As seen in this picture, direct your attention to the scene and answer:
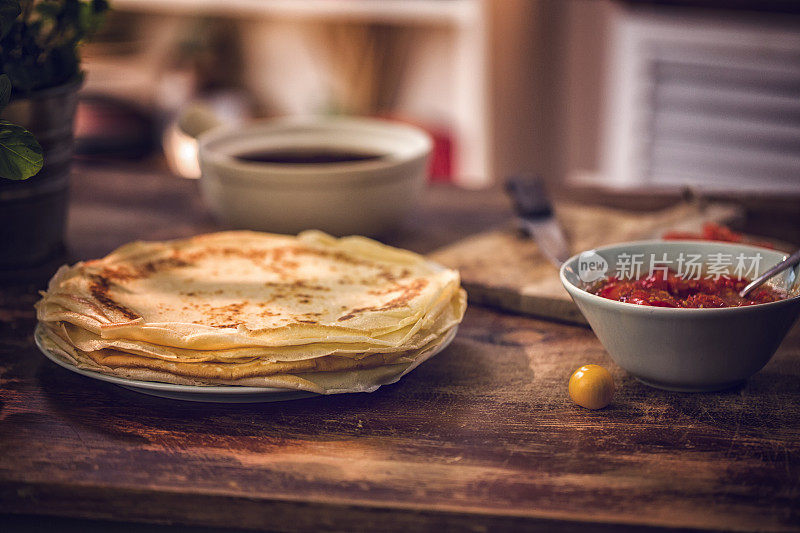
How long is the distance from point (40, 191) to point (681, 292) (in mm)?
961

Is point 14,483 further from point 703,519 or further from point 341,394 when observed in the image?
point 703,519

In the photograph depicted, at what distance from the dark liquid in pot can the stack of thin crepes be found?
14.9 inches

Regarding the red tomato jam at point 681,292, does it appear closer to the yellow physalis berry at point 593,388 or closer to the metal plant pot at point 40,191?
the yellow physalis berry at point 593,388

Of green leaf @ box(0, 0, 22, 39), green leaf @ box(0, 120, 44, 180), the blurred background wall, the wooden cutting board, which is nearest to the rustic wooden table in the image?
the wooden cutting board

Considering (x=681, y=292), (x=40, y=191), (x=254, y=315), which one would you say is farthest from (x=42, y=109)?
(x=681, y=292)

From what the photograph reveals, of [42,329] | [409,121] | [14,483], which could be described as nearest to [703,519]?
[14,483]

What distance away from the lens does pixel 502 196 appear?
1810mm

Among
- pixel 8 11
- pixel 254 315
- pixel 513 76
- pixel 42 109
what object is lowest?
pixel 513 76

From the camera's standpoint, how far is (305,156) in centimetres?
160

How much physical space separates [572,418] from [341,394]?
257mm

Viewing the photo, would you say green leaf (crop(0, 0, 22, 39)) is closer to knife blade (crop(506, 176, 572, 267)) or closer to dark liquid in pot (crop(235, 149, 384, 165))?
dark liquid in pot (crop(235, 149, 384, 165))

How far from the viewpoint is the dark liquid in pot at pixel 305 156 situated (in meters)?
1.58

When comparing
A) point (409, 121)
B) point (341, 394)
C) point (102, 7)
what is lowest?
point (409, 121)

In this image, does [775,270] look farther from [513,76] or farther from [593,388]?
[513,76]
